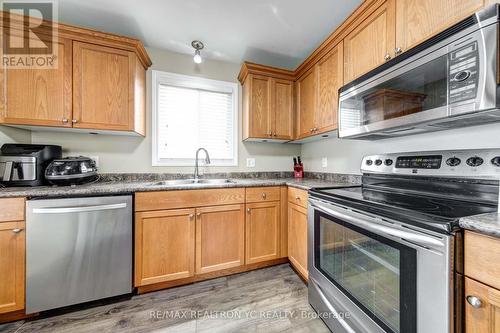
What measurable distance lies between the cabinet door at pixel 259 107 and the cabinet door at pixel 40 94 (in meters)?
1.69

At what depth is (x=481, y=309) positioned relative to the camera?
2.03 feet

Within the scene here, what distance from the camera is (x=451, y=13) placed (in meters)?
0.95

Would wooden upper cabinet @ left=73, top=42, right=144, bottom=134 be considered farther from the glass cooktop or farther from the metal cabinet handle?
the metal cabinet handle

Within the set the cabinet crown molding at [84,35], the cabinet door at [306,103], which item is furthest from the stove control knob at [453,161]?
the cabinet crown molding at [84,35]

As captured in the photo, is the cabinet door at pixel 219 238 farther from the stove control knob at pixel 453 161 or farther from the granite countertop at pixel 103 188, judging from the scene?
the stove control knob at pixel 453 161

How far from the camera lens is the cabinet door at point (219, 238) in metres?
1.78

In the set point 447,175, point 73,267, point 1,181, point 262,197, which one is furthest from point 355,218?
point 1,181

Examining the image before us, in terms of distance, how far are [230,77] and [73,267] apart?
96.0 inches

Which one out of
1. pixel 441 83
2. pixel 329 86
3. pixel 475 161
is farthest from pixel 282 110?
pixel 475 161

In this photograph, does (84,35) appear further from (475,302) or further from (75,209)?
(475,302)

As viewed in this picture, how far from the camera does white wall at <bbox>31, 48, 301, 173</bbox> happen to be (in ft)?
6.48

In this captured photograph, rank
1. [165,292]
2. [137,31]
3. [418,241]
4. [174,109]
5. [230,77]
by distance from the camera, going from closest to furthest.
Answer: [418,241] → [165,292] → [137,31] → [174,109] → [230,77]

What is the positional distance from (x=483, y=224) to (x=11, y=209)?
247 centimetres

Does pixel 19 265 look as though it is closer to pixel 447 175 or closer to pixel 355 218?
pixel 355 218
